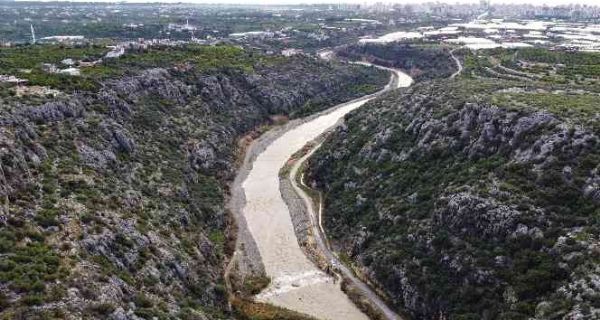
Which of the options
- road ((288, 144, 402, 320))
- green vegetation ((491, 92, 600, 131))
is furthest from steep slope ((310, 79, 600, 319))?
road ((288, 144, 402, 320))

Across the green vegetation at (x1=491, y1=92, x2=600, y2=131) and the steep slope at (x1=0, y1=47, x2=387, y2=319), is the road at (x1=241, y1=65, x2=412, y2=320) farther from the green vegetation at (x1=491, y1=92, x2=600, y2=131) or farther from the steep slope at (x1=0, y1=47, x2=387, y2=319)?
the green vegetation at (x1=491, y1=92, x2=600, y2=131)

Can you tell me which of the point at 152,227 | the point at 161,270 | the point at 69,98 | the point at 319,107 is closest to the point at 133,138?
the point at 69,98

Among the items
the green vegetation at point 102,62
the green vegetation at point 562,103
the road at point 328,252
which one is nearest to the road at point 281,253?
the road at point 328,252

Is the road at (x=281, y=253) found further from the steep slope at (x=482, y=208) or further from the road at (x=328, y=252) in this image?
the steep slope at (x=482, y=208)

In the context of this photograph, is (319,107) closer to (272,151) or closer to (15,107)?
(272,151)

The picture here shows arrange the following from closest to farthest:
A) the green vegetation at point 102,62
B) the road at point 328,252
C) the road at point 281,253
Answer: the road at point 328,252
the road at point 281,253
the green vegetation at point 102,62
